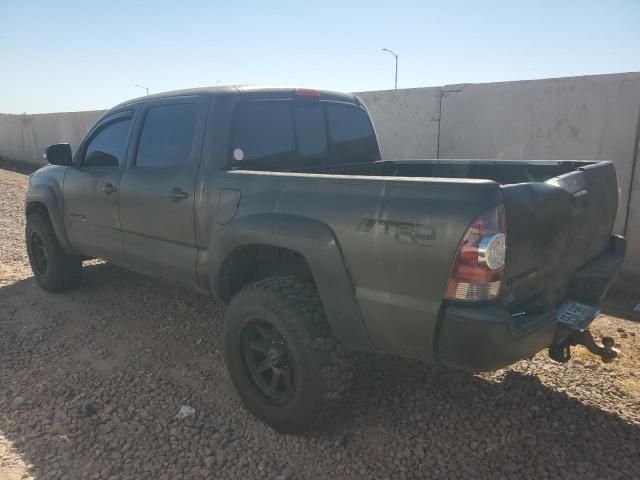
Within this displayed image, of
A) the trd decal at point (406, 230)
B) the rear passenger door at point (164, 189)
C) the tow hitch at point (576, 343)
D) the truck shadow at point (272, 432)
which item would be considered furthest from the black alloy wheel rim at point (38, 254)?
the tow hitch at point (576, 343)

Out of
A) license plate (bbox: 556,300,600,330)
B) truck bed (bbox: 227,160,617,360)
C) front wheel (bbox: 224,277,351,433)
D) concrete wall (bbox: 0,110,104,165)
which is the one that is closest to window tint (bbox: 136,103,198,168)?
truck bed (bbox: 227,160,617,360)

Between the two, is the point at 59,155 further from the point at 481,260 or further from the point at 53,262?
the point at 481,260

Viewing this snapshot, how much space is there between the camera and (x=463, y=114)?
6496 mm

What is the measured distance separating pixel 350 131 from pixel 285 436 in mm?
2369

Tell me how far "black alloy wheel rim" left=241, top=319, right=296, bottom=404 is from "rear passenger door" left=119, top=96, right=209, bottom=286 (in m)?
0.69

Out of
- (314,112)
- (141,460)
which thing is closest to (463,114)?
(314,112)

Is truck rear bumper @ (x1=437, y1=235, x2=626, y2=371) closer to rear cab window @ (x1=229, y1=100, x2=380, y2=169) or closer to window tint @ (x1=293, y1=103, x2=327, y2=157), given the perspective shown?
rear cab window @ (x1=229, y1=100, x2=380, y2=169)

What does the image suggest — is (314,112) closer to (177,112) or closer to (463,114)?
(177,112)

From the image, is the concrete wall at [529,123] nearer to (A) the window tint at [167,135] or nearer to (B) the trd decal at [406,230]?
(A) the window tint at [167,135]

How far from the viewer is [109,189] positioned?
399cm

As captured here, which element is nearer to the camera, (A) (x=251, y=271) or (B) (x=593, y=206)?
(B) (x=593, y=206)

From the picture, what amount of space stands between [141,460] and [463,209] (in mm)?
2060

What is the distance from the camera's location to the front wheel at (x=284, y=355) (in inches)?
102

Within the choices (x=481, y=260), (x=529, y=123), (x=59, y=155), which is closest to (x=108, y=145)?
(x=59, y=155)
